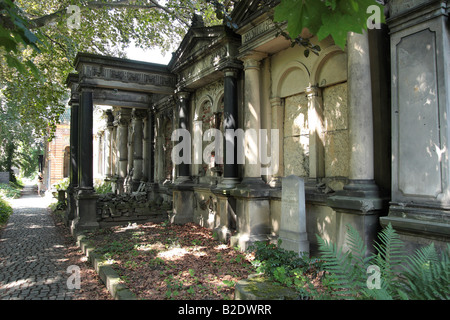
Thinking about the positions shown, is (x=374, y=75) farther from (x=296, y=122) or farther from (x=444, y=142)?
(x=296, y=122)

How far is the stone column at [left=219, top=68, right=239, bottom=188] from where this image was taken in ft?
25.2

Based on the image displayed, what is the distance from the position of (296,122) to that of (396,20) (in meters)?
2.81

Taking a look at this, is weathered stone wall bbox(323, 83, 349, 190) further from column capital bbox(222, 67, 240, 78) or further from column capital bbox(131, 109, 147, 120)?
column capital bbox(131, 109, 147, 120)

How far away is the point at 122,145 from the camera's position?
16203 mm

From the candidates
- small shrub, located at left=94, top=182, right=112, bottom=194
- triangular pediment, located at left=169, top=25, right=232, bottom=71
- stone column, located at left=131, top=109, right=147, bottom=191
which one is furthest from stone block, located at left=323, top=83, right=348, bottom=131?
small shrub, located at left=94, top=182, right=112, bottom=194

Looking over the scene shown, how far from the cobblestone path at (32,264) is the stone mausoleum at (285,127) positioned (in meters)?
1.19

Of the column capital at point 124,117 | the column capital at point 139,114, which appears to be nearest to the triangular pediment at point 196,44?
the column capital at point 139,114

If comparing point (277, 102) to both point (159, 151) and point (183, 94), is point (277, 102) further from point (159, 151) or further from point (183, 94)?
point (159, 151)

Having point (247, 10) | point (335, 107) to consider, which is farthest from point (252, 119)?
point (247, 10)

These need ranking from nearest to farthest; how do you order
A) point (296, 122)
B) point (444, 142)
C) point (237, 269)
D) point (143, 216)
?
point (444, 142), point (237, 269), point (296, 122), point (143, 216)

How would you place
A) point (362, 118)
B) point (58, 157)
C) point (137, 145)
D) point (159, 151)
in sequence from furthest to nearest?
point (58, 157), point (137, 145), point (159, 151), point (362, 118)

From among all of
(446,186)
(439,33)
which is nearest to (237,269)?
(446,186)

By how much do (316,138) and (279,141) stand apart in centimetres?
111

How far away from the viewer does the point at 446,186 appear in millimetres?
3814
